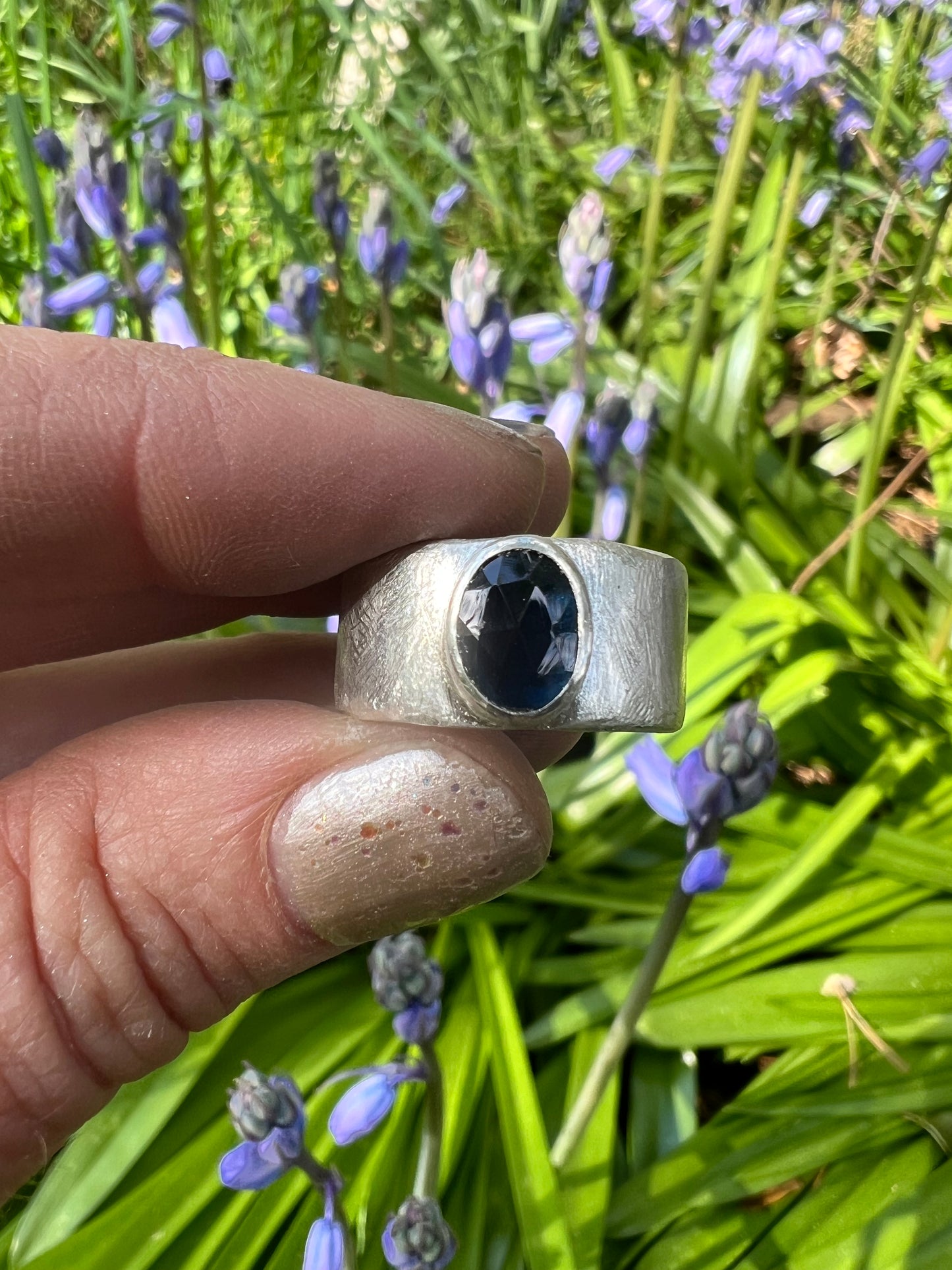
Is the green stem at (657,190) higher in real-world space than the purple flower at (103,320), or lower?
higher

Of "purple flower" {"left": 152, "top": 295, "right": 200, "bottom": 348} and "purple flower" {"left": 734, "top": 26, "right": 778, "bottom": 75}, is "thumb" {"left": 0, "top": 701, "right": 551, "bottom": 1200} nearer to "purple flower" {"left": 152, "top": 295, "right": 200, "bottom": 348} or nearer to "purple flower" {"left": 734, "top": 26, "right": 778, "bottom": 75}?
"purple flower" {"left": 152, "top": 295, "right": 200, "bottom": 348}

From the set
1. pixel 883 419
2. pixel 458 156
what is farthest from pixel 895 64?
pixel 458 156

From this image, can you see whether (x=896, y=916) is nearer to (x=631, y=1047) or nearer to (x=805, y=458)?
(x=631, y=1047)

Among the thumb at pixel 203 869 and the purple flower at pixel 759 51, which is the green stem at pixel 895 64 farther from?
the thumb at pixel 203 869

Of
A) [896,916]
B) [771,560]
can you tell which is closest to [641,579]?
[896,916]

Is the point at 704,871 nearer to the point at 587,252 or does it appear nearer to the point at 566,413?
the point at 566,413

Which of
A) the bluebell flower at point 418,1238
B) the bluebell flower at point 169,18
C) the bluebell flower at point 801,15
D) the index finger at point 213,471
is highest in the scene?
the bluebell flower at point 169,18

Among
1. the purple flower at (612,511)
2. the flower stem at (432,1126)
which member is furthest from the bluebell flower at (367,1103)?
the purple flower at (612,511)
